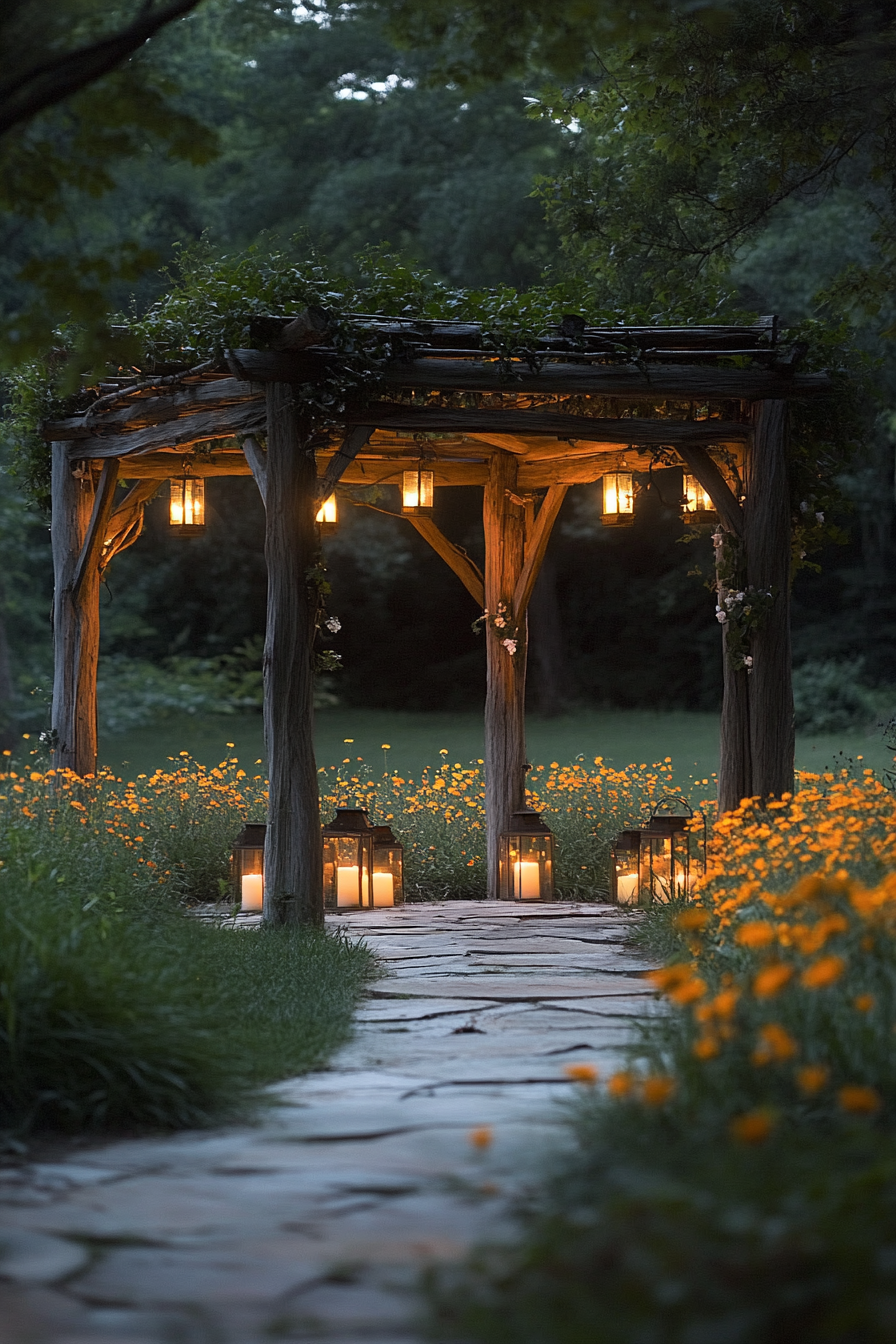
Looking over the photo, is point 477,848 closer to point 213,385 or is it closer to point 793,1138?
point 213,385

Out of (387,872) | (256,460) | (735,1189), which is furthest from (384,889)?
(735,1189)

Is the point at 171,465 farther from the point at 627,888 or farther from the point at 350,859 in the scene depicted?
the point at 627,888

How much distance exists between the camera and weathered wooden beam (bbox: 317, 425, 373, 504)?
7742 millimetres

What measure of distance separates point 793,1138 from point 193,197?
21178mm

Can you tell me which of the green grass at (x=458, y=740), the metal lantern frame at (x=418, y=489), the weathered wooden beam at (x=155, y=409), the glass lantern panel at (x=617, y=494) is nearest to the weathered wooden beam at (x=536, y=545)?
the glass lantern panel at (x=617, y=494)

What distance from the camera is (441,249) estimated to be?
69.3 ft

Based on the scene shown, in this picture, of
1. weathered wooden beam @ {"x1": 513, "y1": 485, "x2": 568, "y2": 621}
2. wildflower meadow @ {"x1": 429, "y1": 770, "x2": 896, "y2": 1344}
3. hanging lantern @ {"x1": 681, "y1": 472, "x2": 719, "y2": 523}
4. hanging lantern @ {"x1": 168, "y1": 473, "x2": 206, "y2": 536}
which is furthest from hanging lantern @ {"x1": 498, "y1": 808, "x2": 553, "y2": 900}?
wildflower meadow @ {"x1": 429, "y1": 770, "x2": 896, "y2": 1344}

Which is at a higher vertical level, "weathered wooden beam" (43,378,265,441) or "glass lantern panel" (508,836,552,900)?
"weathered wooden beam" (43,378,265,441)

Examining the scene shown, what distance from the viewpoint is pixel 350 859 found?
932cm

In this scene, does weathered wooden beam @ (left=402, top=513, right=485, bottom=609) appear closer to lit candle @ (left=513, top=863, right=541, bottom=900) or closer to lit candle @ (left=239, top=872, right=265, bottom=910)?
lit candle @ (left=513, top=863, right=541, bottom=900)

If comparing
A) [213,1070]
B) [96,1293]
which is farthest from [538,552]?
[96,1293]

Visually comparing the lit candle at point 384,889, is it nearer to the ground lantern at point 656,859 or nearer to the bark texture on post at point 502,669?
the bark texture on post at point 502,669

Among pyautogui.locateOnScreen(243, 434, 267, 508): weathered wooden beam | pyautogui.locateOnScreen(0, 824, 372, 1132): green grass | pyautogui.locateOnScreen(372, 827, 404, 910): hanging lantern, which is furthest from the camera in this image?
pyautogui.locateOnScreen(372, 827, 404, 910): hanging lantern

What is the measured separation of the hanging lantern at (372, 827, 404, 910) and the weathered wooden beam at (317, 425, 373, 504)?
2.69m
